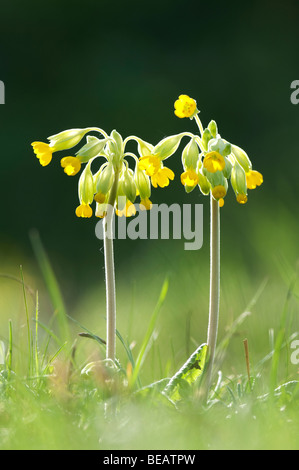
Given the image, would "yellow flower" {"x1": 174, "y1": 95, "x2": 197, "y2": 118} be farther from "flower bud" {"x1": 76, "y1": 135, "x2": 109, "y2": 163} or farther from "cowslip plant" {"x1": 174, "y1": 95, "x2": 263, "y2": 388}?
"flower bud" {"x1": 76, "y1": 135, "x2": 109, "y2": 163}

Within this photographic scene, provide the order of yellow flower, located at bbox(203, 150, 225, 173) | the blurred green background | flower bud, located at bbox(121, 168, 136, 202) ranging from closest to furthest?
yellow flower, located at bbox(203, 150, 225, 173) < flower bud, located at bbox(121, 168, 136, 202) < the blurred green background

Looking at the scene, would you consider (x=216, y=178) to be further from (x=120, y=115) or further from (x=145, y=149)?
(x=120, y=115)

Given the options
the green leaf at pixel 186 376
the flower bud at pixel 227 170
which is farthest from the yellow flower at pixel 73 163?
the green leaf at pixel 186 376

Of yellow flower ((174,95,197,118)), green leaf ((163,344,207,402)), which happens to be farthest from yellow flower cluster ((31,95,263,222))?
green leaf ((163,344,207,402))

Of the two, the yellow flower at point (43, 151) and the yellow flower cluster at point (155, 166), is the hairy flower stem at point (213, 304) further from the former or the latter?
the yellow flower at point (43, 151)

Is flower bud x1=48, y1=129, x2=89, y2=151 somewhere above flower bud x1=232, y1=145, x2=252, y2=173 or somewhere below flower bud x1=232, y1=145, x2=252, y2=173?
above
